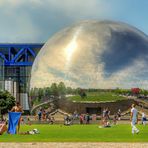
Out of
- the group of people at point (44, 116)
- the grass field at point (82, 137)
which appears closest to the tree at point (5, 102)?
the group of people at point (44, 116)

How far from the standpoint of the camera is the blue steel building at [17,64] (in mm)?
114375

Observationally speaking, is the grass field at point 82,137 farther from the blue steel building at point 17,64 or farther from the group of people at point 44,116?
the blue steel building at point 17,64

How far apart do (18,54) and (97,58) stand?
68.2 metres

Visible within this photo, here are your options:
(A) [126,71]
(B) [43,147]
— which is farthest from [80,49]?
(B) [43,147]

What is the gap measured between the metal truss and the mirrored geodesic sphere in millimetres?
63946

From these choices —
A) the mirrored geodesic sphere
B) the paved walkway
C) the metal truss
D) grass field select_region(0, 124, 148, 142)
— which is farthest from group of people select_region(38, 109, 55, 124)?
the metal truss

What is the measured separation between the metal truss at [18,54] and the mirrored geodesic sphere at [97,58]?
63946 millimetres

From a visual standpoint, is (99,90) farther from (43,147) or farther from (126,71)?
(43,147)

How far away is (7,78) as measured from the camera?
378 ft

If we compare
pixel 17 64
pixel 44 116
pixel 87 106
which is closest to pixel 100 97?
pixel 87 106

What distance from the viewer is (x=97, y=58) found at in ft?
161

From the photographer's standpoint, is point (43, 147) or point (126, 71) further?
point (126, 71)

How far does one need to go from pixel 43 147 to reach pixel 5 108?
7569 centimetres

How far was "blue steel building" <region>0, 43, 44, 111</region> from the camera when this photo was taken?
114375 millimetres
